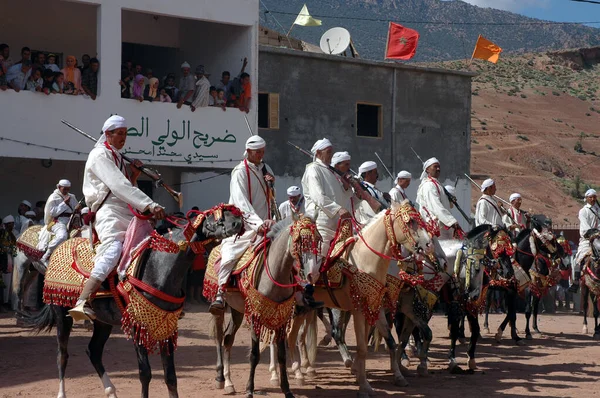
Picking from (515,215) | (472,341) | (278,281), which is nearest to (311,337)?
(472,341)

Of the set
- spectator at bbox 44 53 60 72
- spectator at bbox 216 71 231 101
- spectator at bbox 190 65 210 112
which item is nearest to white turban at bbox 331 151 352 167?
spectator at bbox 44 53 60 72

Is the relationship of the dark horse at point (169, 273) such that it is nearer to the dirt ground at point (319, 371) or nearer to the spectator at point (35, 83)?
the dirt ground at point (319, 371)

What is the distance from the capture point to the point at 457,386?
38.3 feet

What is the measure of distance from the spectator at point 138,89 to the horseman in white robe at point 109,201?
39.2ft

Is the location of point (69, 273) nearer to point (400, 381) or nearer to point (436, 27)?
point (400, 381)

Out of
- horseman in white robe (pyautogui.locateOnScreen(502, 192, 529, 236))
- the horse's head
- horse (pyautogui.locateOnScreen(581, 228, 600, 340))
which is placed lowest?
horse (pyautogui.locateOnScreen(581, 228, 600, 340))

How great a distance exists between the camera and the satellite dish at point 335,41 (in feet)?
97.7

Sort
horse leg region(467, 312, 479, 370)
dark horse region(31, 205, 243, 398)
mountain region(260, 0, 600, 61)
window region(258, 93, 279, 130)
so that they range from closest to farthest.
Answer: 1. dark horse region(31, 205, 243, 398)
2. horse leg region(467, 312, 479, 370)
3. window region(258, 93, 279, 130)
4. mountain region(260, 0, 600, 61)

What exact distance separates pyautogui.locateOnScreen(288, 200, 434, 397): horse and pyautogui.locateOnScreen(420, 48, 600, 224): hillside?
3833 cm

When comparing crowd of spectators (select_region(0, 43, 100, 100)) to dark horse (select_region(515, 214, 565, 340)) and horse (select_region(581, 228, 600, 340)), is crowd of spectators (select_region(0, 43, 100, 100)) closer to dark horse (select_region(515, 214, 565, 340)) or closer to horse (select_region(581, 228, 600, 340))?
dark horse (select_region(515, 214, 565, 340))

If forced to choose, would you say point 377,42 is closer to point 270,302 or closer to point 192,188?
point 192,188

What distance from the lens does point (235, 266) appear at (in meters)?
10.6

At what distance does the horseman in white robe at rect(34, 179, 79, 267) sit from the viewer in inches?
629

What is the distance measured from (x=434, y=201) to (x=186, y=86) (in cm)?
994
